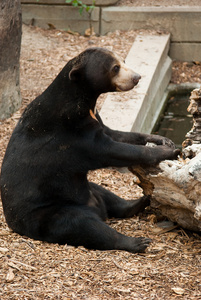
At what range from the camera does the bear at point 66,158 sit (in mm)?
4633

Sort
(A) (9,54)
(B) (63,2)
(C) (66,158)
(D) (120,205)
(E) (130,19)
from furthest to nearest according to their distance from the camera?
1. (B) (63,2)
2. (E) (130,19)
3. (A) (9,54)
4. (D) (120,205)
5. (C) (66,158)

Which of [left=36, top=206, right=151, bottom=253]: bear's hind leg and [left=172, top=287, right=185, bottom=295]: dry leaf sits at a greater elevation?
[left=172, top=287, right=185, bottom=295]: dry leaf

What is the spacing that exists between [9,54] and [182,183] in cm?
395

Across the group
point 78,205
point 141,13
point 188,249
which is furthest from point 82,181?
point 141,13

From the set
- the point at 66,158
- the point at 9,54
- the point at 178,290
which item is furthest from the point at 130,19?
the point at 178,290

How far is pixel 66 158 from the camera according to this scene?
15.4 ft

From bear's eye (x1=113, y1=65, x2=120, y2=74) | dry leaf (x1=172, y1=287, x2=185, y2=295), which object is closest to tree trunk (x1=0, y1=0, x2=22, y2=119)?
bear's eye (x1=113, y1=65, x2=120, y2=74)

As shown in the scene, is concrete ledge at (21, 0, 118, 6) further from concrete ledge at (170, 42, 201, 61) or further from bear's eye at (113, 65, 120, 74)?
bear's eye at (113, 65, 120, 74)

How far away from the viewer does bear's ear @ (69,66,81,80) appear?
4562 millimetres

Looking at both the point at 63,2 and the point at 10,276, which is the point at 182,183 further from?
the point at 63,2

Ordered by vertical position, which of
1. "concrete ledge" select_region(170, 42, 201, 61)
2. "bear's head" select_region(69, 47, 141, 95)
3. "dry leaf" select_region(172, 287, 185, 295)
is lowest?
"concrete ledge" select_region(170, 42, 201, 61)

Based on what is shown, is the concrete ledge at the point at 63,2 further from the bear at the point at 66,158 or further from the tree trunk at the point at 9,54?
the bear at the point at 66,158

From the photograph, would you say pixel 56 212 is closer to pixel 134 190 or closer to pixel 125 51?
pixel 134 190

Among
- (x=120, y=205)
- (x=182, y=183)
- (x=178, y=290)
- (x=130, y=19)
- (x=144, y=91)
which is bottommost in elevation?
(x=144, y=91)
